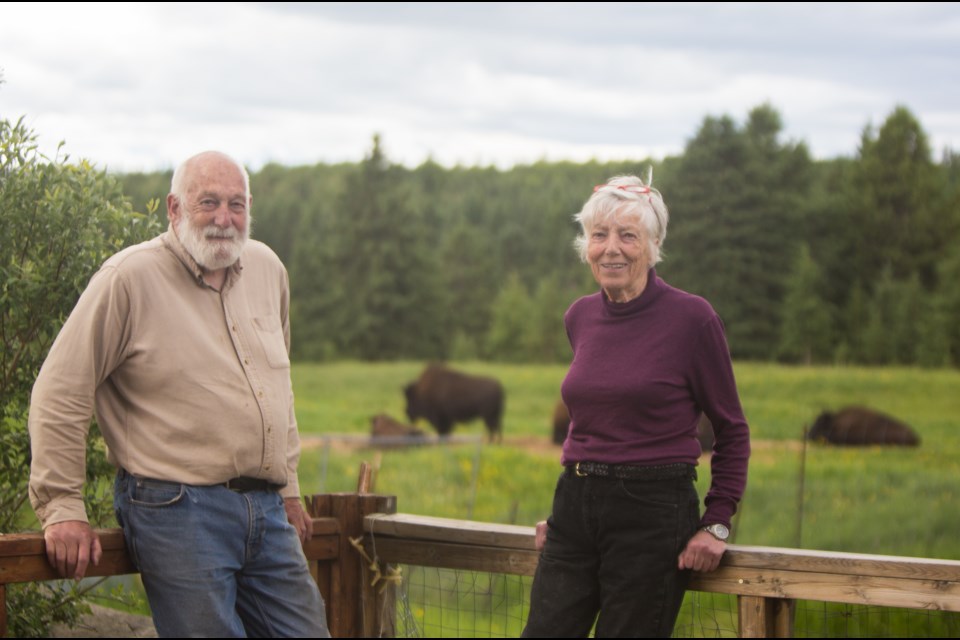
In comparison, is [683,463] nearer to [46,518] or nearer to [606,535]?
[606,535]

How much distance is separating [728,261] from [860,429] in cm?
1399

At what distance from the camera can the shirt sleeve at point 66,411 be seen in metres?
3.08

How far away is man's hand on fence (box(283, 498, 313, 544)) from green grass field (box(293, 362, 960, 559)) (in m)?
4.97

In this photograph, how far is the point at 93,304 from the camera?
10.4ft

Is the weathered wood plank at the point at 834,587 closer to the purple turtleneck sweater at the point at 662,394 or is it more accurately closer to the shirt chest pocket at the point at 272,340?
the purple turtleneck sweater at the point at 662,394

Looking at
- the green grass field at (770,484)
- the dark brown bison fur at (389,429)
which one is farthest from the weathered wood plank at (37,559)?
the dark brown bison fur at (389,429)

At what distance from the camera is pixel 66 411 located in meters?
3.09

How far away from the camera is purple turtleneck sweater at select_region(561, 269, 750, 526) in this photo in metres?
3.24

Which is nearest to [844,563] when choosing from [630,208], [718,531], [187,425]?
[718,531]

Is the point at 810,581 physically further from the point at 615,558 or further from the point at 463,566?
the point at 463,566

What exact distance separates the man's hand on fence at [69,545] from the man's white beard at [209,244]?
85 cm

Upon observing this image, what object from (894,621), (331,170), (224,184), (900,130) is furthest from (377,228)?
(331,170)

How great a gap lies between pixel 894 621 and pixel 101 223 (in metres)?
6.76

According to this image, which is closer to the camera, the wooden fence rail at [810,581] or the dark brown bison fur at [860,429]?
the wooden fence rail at [810,581]
